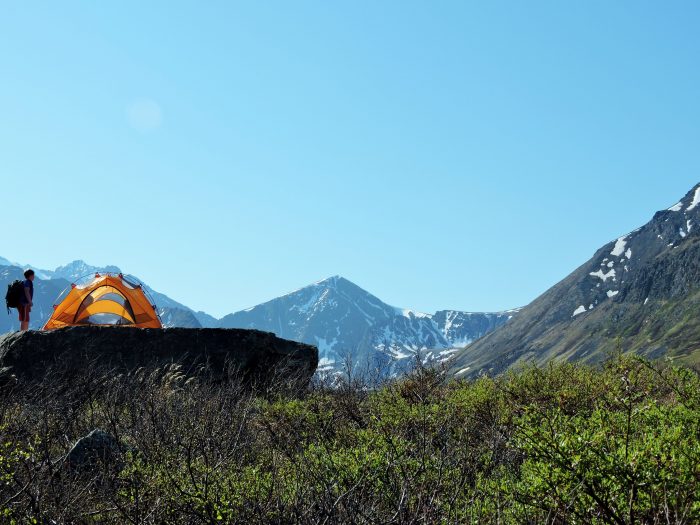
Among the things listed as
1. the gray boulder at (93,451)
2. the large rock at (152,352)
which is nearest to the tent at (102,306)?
the large rock at (152,352)

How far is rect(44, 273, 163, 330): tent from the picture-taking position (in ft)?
72.2

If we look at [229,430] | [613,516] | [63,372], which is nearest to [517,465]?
[613,516]

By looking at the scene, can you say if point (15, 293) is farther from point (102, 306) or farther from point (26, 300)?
point (102, 306)

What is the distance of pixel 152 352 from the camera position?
58.7 ft

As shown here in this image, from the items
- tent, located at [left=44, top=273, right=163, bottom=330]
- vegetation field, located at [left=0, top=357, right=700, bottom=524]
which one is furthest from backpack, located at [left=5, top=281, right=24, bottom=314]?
vegetation field, located at [left=0, top=357, right=700, bottom=524]

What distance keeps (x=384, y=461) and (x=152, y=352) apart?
1290 centimetres

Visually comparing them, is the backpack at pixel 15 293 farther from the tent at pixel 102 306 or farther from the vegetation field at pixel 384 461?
the vegetation field at pixel 384 461

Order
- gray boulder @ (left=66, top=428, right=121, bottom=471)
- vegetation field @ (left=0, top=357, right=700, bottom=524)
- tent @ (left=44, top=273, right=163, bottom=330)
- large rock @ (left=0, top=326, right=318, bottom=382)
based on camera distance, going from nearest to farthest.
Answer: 1. vegetation field @ (left=0, top=357, right=700, bottom=524)
2. gray boulder @ (left=66, top=428, right=121, bottom=471)
3. large rock @ (left=0, top=326, right=318, bottom=382)
4. tent @ (left=44, top=273, right=163, bottom=330)

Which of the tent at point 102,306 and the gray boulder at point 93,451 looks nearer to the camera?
the gray boulder at point 93,451

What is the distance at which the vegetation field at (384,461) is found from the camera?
4621 mm

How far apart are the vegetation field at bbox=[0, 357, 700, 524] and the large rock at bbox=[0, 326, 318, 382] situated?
14.4ft

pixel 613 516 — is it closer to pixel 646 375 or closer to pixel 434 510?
pixel 434 510

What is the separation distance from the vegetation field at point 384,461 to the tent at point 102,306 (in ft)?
31.8

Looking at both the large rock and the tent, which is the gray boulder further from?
the tent
